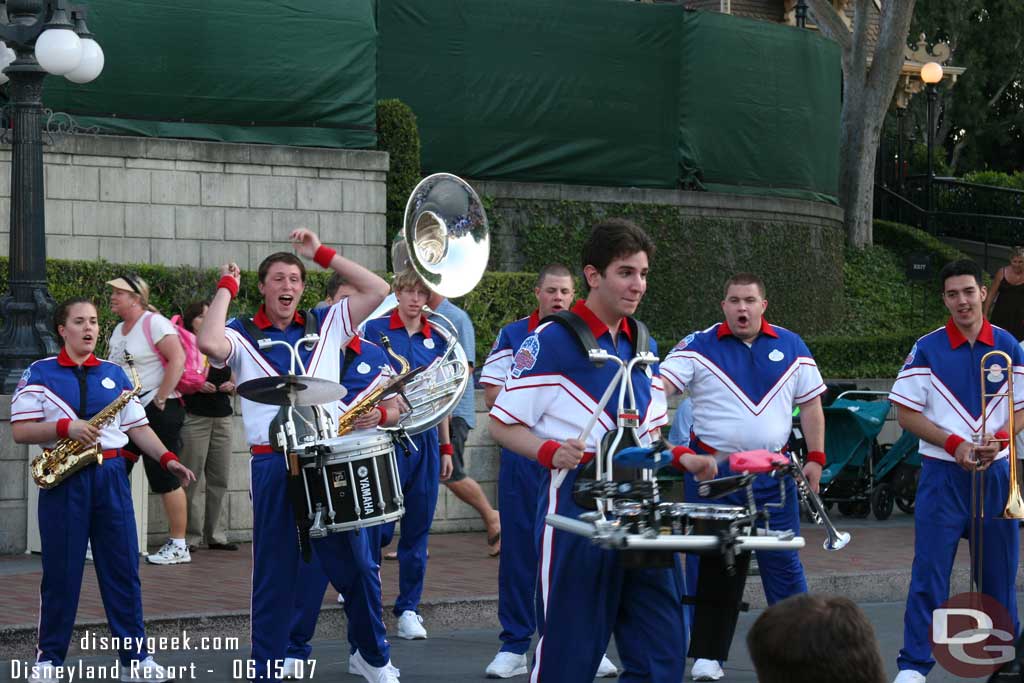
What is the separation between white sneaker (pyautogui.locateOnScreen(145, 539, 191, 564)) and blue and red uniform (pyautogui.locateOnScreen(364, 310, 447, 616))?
7.83ft

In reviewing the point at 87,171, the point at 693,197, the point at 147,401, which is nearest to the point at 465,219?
the point at 147,401

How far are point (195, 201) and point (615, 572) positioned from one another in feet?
39.9

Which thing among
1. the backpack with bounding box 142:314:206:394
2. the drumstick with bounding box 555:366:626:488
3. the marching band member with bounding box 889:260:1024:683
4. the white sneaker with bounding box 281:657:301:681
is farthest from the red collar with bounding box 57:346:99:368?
the marching band member with bounding box 889:260:1024:683

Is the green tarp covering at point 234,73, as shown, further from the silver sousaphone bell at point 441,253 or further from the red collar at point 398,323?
the silver sousaphone bell at point 441,253

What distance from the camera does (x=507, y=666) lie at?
27.0ft

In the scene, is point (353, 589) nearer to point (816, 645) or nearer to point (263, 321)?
point (263, 321)

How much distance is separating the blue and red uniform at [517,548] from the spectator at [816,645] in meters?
5.19

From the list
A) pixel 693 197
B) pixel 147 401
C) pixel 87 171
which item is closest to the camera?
pixel 147 401

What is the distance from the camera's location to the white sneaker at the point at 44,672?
758 centimetres

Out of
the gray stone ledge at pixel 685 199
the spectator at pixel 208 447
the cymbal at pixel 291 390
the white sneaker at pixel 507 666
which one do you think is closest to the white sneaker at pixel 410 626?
the white sneaker at pixel 507 666

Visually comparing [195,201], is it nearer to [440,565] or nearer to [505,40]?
[505,40]

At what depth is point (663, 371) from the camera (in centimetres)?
830

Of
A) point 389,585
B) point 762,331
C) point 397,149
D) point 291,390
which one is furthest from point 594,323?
point 397,149

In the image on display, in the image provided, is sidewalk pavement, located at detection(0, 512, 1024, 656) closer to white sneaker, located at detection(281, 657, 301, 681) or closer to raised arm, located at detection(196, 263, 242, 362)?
white sneaker, located at detection(281, 657, 301, 681)
